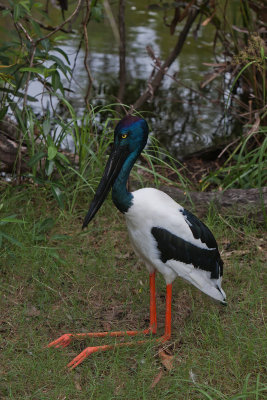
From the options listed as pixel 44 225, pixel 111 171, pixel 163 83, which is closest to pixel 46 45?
pixel 44 225

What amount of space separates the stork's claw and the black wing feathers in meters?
0.57

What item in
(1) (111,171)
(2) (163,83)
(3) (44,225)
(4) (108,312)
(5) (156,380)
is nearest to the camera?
(5) (156,380)

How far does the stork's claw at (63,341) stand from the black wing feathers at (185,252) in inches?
22.6

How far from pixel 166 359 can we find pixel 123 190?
0.80m

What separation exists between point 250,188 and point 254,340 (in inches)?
67.8

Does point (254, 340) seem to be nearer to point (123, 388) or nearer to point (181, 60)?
point (123, 388)

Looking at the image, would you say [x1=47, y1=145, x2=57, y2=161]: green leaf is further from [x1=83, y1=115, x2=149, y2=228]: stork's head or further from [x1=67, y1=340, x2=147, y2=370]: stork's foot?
[x1=67, y1=340, x2=147, y2=370]: stork's foot

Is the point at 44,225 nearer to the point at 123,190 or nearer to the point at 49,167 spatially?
the point at 49,167

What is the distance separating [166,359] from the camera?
9.52 feet

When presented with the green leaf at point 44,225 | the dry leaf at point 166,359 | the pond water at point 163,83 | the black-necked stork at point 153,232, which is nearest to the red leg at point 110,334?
the black-necked stork at point 153,232

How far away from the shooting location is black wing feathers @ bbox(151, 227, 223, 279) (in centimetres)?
289

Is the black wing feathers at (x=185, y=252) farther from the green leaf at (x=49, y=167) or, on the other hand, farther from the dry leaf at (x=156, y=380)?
the green leaf at (x=49, y=167)

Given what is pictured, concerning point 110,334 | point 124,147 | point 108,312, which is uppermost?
point 124,147

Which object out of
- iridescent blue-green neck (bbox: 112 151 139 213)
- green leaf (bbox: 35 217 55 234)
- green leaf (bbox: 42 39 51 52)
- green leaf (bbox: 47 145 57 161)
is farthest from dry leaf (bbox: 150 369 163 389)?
green leaf (bbox: 42 39 51 52)
